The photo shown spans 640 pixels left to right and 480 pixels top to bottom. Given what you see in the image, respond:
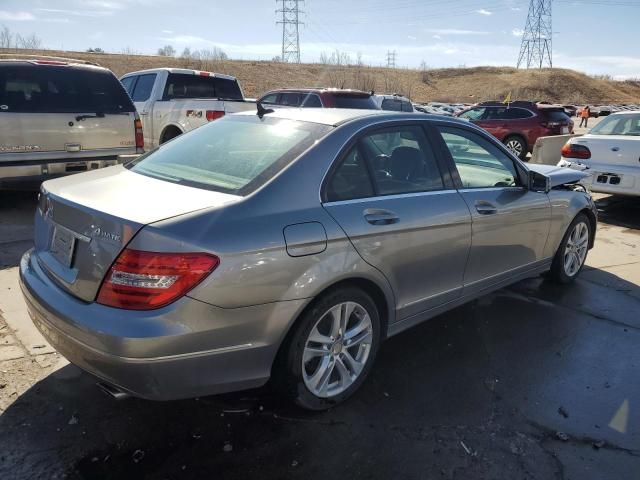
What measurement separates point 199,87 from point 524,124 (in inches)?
366

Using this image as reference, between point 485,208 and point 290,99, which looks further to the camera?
point 290,99

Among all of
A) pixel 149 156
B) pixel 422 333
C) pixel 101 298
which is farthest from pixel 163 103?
pixel 101 298

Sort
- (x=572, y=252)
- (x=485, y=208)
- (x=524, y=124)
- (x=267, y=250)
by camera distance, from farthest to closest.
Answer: (x=524, y=124) → (x=572, y=252) → (x=485, y=208) → (x=267, y=250)

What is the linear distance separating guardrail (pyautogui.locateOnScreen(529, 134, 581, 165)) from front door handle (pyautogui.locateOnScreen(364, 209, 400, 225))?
952 cm

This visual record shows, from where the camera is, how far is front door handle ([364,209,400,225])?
303 cm

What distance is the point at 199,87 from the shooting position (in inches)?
426

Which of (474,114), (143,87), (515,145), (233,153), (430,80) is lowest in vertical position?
(515,145)

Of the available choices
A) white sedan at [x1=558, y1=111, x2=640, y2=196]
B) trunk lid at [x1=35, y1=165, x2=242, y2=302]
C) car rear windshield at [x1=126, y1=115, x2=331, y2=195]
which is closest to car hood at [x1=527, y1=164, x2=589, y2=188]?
Answer: car rear windshield at [x1=126, y1=115, x2=331, y2=195]

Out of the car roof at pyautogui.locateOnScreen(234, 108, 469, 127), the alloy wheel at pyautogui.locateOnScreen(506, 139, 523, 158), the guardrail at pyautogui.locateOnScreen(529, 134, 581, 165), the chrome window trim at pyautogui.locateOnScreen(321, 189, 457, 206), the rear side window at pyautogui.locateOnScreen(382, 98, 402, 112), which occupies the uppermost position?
the car roof at pyautogui.locateOnScreen(234, 108, 469, 127)

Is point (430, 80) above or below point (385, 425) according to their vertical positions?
above

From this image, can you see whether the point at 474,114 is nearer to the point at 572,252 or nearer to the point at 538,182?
the point at 572,252

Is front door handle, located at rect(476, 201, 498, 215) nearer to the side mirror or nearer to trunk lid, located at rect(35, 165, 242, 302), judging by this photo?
the side mirror

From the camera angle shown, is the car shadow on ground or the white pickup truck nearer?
the car shadow on ground

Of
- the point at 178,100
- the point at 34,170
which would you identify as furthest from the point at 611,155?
the point at 34,170
